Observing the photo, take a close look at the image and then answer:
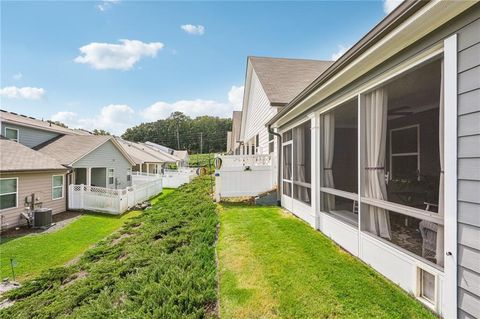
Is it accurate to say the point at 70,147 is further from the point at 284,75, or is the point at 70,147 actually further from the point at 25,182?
the point at 284,75

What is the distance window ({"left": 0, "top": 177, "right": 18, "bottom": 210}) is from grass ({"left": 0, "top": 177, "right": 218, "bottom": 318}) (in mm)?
5680

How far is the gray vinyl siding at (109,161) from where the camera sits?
1471 centimetres

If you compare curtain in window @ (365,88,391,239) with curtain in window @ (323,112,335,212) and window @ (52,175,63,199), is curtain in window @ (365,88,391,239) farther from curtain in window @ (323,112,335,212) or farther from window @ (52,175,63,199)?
window @ (52,175,63,199)

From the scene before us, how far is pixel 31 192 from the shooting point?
10.6m

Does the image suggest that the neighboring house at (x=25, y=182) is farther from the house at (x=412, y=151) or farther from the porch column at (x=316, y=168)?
the porch column at (x=316, y=168)

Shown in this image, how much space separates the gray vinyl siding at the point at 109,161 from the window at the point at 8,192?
3.50 meters

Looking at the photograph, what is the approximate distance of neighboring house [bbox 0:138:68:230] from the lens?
948 cm

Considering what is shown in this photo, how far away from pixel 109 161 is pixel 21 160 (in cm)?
627

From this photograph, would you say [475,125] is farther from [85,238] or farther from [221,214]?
[85,238]

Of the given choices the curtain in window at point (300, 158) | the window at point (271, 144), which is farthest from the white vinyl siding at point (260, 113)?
the curtain in window at point (300, 158)

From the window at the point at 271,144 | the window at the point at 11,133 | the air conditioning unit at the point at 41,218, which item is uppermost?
the window at the point at 11,133

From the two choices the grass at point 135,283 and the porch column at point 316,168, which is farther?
the porch column at point 316,168

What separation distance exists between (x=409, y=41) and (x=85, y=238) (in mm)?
10121

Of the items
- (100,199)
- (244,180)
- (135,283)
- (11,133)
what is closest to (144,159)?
(11,133)
